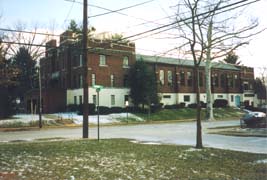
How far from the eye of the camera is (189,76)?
69.5 meters

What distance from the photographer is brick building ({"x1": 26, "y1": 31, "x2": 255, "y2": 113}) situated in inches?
2126

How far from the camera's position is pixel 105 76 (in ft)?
179

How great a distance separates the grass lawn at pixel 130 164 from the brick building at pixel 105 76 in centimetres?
3202

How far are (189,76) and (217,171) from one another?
59.2 m

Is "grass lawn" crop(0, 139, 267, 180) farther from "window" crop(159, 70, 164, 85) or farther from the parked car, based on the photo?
"window" crop(159, 70, 164, 85)

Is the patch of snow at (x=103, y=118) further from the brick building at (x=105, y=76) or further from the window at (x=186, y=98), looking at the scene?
the window at (x=186, y=98)

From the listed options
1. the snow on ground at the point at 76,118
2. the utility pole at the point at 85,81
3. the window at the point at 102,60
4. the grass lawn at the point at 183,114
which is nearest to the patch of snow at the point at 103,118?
the snow on ground at the point at 76,118

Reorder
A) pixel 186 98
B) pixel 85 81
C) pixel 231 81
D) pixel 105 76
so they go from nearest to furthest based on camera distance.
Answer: pixel 85 81, pixel 105 76, pixel 186 98, pixel 231 81

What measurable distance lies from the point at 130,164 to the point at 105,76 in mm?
43373

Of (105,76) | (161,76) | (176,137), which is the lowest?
(176,137)

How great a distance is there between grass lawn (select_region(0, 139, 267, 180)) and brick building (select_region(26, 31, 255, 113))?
105 feet

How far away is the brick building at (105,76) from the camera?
54.0 m

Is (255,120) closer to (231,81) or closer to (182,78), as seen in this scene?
(182,78)

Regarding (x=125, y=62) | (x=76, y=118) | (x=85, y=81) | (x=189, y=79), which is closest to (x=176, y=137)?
(x=85, y=81)
